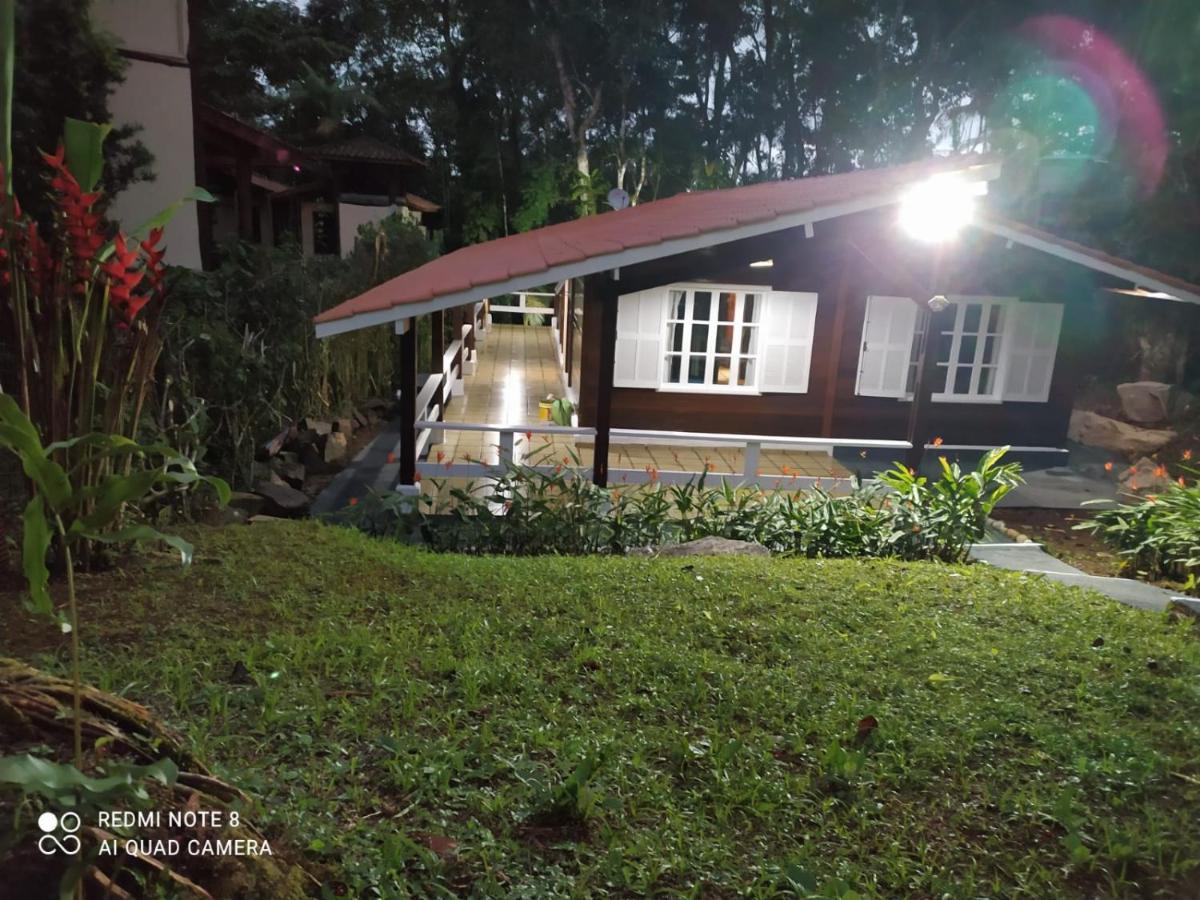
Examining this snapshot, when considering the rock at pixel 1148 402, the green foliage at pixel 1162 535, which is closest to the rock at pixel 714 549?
the green foliage at pixel 1162 535

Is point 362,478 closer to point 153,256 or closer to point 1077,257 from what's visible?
point 153,256

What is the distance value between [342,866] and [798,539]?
14.8 feet

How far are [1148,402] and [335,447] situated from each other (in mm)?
11608

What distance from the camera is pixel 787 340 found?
35.8 ft

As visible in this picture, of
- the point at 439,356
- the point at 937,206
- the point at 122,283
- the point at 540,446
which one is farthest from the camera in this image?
the point at 439,356

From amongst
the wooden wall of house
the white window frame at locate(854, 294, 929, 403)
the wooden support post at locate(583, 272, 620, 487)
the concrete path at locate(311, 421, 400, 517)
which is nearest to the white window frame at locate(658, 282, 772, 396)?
the wooden wall of house

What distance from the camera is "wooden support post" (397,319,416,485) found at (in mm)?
6848

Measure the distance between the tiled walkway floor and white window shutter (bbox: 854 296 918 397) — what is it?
52.4 inches

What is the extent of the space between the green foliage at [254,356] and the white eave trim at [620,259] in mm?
1287

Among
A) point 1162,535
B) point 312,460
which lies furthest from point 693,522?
point 312,460

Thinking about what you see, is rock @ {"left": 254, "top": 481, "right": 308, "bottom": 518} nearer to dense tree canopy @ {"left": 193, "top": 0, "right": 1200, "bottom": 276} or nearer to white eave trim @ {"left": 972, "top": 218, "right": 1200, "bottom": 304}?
white eave trim @ {"left": 972, "top": 218, "right": 1200, "bottom": 304}

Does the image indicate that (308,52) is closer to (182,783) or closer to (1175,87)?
(1175,87)

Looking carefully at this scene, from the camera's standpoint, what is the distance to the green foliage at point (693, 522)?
223 inches

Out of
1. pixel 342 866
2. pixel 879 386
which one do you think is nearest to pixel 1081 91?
pixel 879 386
